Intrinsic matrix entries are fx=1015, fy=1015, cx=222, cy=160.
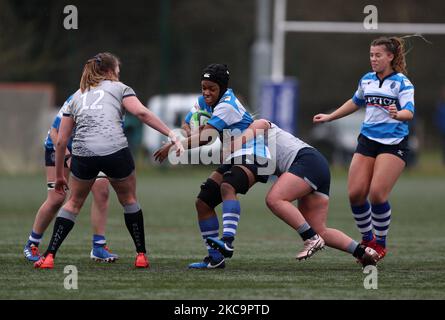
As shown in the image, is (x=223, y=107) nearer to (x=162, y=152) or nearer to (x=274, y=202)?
(x=162, y=152)

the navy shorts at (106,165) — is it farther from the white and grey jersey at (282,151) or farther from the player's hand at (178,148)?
the white and grey jersey at (282,151)

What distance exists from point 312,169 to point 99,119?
172 cm

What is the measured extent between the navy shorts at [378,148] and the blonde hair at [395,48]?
24.8 inches

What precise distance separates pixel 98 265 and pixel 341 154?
78.8ft

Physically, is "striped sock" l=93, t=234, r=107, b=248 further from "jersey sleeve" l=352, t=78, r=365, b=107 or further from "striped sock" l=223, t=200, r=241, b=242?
"jersey sleeve" l=352, t=78, r=365, b=107

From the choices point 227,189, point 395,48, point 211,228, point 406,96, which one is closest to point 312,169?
point 227,189

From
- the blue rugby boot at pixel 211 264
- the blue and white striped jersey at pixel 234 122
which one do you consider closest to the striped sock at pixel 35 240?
the blue rugby boot at pixel 211 264

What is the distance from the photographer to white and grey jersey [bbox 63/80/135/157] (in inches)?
311

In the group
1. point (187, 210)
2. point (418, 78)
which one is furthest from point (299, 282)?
point (418, 78)

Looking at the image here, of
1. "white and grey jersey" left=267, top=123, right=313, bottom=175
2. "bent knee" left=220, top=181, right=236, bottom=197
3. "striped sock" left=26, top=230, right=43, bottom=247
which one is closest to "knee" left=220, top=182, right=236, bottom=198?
→ "bent knee" left=220, top=181, right=236, bottom=197

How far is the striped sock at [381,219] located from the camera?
887cm

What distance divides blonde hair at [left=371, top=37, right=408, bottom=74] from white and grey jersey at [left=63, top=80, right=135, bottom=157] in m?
2.23

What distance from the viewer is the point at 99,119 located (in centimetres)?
792
